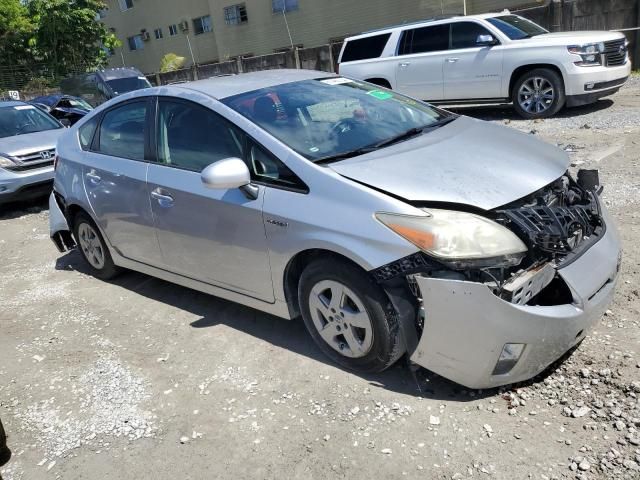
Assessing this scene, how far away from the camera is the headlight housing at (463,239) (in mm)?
2668

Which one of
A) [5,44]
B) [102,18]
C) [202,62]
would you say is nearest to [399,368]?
[202,62]

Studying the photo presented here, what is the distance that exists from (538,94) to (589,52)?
984 millimetres

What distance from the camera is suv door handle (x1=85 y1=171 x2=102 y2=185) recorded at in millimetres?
4702

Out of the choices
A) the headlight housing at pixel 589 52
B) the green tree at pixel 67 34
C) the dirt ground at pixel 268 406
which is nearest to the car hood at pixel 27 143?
the dirt ground at pixel 268 406

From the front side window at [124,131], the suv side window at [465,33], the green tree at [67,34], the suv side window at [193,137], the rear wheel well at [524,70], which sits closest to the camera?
the suv side window at [193,137]

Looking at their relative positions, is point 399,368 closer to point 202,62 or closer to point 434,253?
point 434,253

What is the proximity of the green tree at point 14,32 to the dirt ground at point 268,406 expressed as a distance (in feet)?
110

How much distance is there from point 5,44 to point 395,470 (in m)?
37.6

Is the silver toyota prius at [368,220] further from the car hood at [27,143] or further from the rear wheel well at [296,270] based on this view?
the car hood at [27,143]

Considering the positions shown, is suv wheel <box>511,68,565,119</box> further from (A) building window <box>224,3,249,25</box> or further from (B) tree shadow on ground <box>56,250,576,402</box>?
(A) building window <box>224,3,249,25</box>

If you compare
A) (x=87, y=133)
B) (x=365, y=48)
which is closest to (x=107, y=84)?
(x=365, y=48)

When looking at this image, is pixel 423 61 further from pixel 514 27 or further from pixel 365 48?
pixel 514 27

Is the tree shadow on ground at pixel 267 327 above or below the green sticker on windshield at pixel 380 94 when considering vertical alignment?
below

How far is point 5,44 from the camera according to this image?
107 ft
